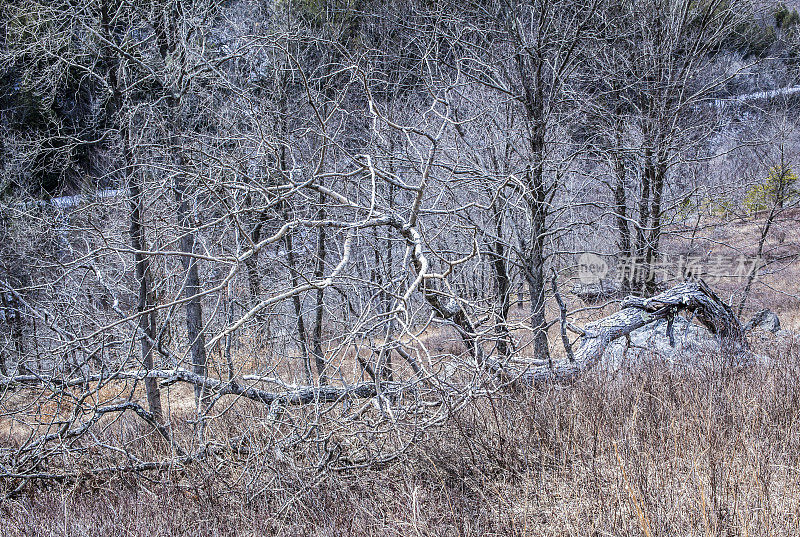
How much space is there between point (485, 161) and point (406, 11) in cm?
353

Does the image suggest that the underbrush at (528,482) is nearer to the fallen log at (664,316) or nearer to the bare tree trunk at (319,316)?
the bare tree trunk at (319,316)

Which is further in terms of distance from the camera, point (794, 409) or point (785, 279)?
point (785, 279)

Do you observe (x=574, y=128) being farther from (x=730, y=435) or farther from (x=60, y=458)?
(x=60, y=458)

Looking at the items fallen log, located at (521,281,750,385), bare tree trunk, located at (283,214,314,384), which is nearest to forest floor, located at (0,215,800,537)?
bare tree trunk, located at (283,214,314,384)

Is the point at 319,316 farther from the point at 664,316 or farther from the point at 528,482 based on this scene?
the point at 528,482

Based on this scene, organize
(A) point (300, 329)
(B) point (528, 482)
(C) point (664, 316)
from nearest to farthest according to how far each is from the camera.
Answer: (B) point (528, 482)
(C) point (664, 316)
(A) point (300, 329)

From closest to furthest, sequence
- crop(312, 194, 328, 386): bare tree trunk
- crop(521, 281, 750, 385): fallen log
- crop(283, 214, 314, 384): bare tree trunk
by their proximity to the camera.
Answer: crop(283, 214, 314, 384): bare tree trunk < crop(312, 194, 328, 386): bare tree trunk < crop(521, 281, 750, 385): fallen log

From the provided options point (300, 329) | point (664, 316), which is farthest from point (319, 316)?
point (664, 316)

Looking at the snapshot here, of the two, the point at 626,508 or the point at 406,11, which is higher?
the point at 406,11

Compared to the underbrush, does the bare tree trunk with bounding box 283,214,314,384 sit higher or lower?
higher

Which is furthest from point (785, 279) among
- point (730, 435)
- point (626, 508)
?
point (626, 508)

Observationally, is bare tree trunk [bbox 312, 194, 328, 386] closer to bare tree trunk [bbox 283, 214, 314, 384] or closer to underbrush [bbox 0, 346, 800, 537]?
bare tree trunk [bbox 283, 214, 314, 384]

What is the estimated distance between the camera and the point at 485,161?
24.9 ft

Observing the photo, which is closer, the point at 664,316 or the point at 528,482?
the point at 528,482
